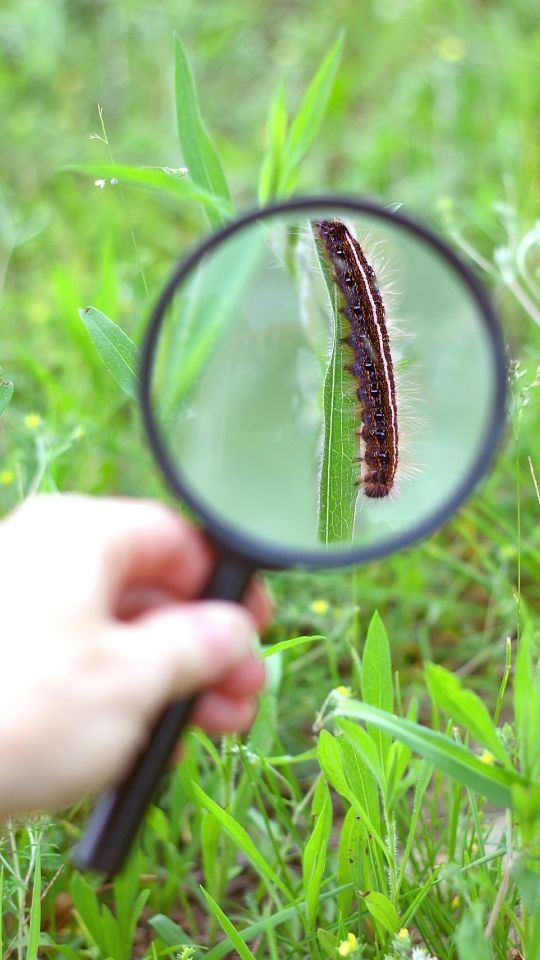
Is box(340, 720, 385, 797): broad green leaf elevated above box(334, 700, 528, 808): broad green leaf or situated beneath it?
situated beneath

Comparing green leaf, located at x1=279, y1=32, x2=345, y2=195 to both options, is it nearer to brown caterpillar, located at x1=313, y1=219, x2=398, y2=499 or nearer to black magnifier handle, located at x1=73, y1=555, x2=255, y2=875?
brown caterpillar, located at x1=313, y1=219, x2=398, y2=499

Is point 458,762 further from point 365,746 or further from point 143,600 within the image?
point 143,600

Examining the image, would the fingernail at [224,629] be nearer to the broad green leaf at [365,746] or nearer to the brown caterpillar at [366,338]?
the broad green leaf at [365,746]

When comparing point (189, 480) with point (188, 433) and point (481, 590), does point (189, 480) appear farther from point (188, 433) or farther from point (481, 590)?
point (481, 590)

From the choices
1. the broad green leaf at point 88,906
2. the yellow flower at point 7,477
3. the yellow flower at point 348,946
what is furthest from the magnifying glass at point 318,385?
the yellow flower at point 7,477

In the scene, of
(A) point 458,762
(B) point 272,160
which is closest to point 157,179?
(B) point 272,160

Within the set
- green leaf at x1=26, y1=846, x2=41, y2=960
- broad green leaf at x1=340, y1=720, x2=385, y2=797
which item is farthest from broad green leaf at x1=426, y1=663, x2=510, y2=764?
green leaf at x1=26, y1=846, x2=41, y2=960
